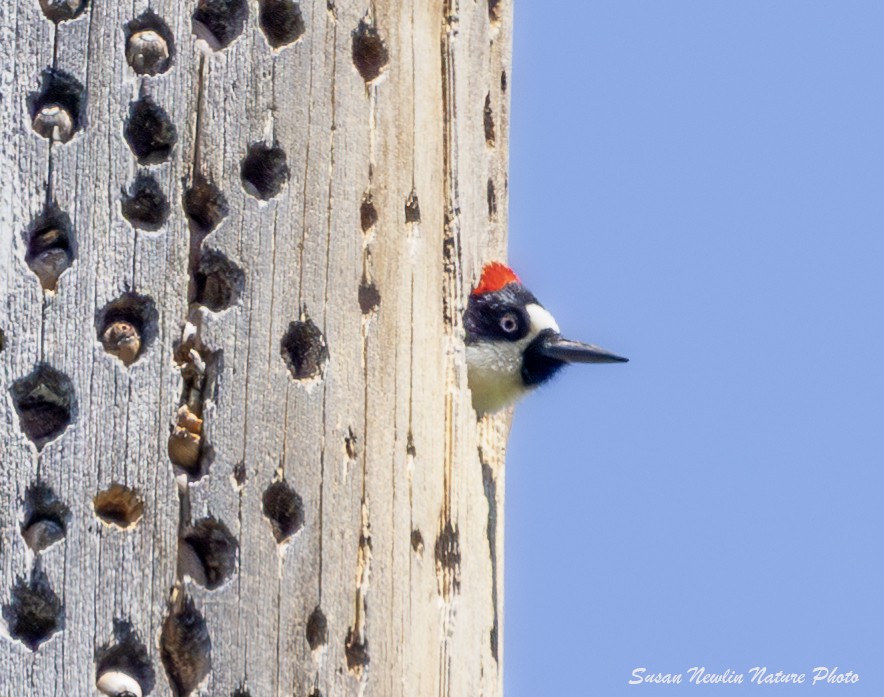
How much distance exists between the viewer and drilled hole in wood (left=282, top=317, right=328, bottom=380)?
3141 millimetres

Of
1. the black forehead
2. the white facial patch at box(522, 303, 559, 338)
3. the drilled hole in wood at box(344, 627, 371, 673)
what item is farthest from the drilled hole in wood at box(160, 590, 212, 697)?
the white facial patch at box(522, 303, 559, 338)

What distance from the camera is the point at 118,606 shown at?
2.86m

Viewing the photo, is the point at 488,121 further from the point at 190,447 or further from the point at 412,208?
the point at 190,447

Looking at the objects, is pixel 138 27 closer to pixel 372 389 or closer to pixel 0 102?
pixel 0 102

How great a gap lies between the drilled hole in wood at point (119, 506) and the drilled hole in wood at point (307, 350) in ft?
1.28

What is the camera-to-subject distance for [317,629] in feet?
10.1

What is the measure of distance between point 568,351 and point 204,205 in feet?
4.94

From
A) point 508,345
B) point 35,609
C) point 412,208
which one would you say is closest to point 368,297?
point 412,208

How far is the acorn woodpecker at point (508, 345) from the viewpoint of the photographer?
3.95 metres

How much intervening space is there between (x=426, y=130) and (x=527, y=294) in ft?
2.50

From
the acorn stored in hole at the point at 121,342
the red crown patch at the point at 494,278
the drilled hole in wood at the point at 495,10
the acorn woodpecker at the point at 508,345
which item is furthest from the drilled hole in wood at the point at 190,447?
the drilled hole in wood at the point at 495,10

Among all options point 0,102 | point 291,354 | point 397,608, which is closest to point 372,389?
point 291,354

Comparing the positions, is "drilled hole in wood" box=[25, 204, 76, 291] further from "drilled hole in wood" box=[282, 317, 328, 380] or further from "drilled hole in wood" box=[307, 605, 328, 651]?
"drilled hole in wood" box=[307, 605, 328, 651]

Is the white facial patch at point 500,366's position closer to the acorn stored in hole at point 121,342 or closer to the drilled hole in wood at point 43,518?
the acorn stored in hole at point 121,342
